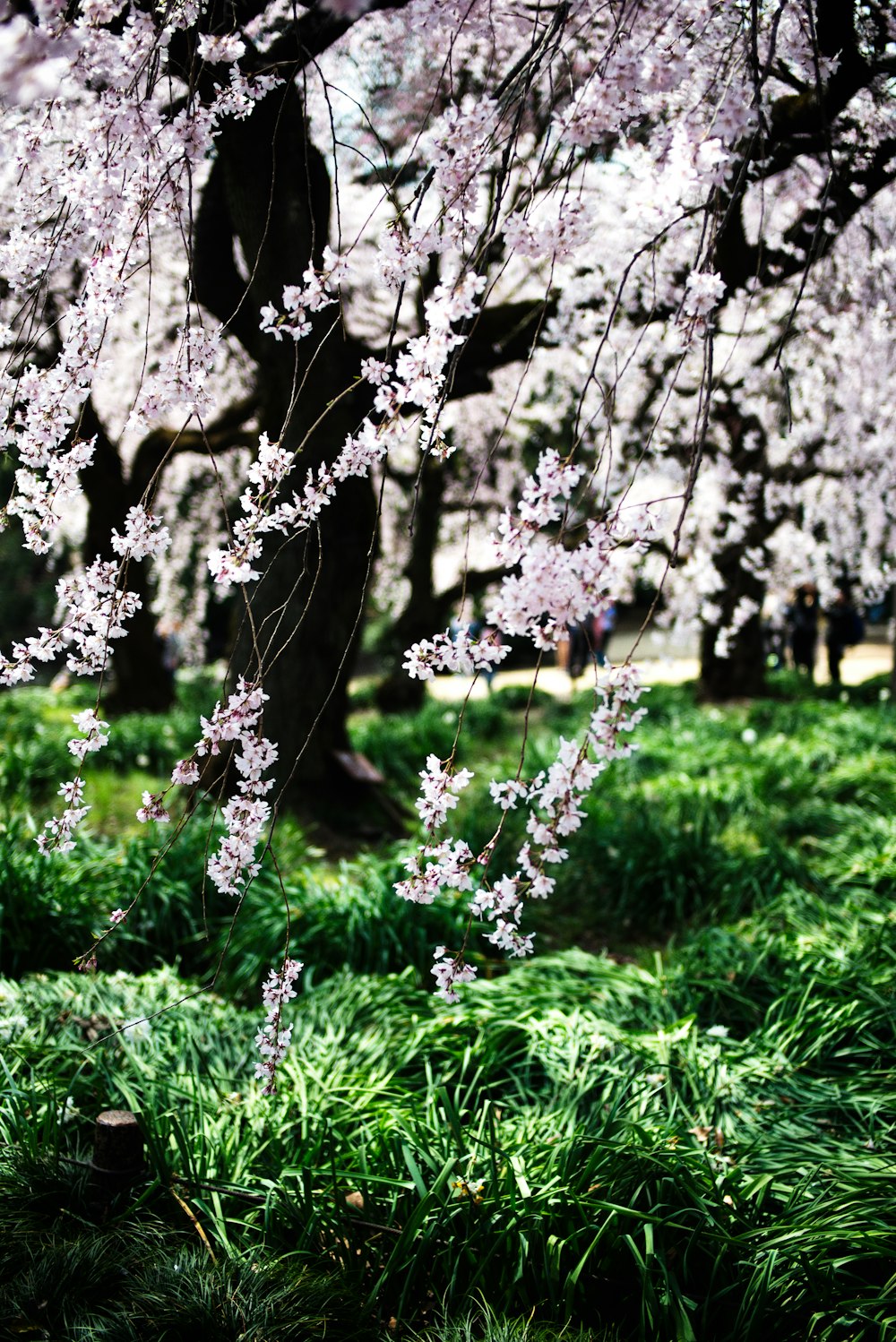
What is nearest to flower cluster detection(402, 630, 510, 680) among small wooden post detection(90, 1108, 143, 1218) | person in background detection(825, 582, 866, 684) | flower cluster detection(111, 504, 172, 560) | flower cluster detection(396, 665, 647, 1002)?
flower cluster detection(396, 665, 647, 1002)

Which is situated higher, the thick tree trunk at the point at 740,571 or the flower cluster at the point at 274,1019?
the thick tree trunk at the point at 740,571

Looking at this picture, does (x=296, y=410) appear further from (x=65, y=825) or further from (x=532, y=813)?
(x=532, y=813)

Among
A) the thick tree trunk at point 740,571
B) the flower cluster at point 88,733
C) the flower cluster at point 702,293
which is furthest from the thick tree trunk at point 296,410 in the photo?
the thick tree trunk at point 740,571

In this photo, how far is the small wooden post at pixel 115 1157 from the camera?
7.17 ft

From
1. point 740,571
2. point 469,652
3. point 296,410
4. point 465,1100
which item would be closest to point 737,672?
point 740,571

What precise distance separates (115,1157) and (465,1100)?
2.99ft

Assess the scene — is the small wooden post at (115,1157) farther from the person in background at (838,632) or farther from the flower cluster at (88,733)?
the person in background at (838,632)

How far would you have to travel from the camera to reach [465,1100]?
261cm

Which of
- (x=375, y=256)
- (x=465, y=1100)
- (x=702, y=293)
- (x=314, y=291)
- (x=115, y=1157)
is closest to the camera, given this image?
(x=702, y=293)

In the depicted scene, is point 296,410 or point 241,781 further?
point 296,410

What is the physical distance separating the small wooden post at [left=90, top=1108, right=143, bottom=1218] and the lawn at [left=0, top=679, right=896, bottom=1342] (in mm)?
38

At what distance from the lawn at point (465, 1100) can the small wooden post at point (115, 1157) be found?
38mm

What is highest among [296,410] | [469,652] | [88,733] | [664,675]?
[296,410]

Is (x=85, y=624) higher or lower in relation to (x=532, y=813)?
higher
